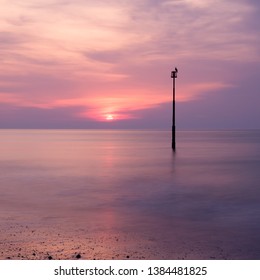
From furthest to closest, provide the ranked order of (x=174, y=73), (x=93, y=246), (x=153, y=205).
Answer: (x=174, y=73) < (x=153, y=205) < (x=93, y=246)

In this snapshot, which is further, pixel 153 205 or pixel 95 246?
pixel 153 205

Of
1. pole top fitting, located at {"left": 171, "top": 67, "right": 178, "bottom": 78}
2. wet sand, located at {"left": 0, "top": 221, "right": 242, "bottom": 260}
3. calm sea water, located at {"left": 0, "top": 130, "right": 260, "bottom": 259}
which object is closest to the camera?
wet sand, located at {"left": 0, "top": 221, "right": 242, "bottom": 260}

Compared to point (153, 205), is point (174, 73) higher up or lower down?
higher up

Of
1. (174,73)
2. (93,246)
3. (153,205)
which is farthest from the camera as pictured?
(174,73)

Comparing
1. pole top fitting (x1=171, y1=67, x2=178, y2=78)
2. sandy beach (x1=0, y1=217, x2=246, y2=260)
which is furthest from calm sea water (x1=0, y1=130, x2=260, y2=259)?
pole top fitting (x1=171, y1=67, x2=178, y2=78)

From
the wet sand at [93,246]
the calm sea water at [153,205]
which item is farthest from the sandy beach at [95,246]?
the calm sea water at [153,205]

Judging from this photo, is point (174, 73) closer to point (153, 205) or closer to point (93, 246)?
point (153, 205)

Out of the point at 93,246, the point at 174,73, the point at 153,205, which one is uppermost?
the point at 174,73

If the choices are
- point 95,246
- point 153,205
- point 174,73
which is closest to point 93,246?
point 95,246

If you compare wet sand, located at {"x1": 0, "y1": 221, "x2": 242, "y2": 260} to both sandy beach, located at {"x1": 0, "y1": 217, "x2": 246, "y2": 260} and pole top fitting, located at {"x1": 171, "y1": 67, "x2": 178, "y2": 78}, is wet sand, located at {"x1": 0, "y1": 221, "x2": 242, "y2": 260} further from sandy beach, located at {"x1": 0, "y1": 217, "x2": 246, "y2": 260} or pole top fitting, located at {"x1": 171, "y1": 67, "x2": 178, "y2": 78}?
pole top fitting, located at {"x1": 171, "y1": 67, "x2": 178, "y2": 78}

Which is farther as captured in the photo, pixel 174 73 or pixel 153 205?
pixel 174 73

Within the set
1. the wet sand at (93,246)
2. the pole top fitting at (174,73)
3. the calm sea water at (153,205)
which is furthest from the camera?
the pole top fitting at (174,73)

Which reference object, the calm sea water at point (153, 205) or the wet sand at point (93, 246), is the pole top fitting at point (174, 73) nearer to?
the calm sea water at point (153, 205)
